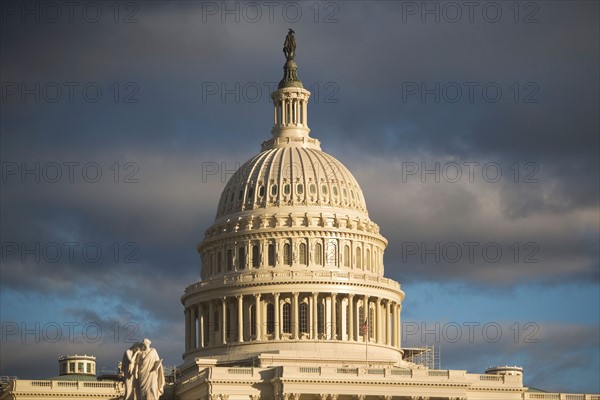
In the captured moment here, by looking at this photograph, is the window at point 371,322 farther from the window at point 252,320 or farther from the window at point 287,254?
the window at point 252,320

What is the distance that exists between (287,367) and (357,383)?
6.93 metres

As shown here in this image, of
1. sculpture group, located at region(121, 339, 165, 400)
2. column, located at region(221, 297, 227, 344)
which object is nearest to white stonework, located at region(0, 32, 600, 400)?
column, located at region(221, 297, 227, 344)

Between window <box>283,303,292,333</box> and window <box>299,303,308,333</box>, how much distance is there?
1.30m

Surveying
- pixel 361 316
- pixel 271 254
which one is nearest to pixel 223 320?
pixel 271 254

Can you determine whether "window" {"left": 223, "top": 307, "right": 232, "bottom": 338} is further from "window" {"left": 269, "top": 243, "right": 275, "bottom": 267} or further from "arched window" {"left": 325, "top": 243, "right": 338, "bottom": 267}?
"arched window" {"left": 325, "top": 243, "right": 338, "bottom": 267}

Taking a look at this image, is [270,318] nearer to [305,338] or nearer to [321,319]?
[305,338]

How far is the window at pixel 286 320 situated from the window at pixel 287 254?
492 centimetres

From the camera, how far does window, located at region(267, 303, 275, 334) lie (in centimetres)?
19512

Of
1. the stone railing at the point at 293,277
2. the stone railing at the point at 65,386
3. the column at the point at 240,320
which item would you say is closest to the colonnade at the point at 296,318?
the column at the point at 240,320

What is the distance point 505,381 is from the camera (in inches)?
7347

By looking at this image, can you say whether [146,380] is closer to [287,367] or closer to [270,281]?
[287,367]

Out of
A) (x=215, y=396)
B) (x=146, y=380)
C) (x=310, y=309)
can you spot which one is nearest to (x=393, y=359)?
(x=310, y=309)

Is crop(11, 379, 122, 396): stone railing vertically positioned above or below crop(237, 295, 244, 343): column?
below

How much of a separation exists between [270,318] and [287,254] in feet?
24.6
